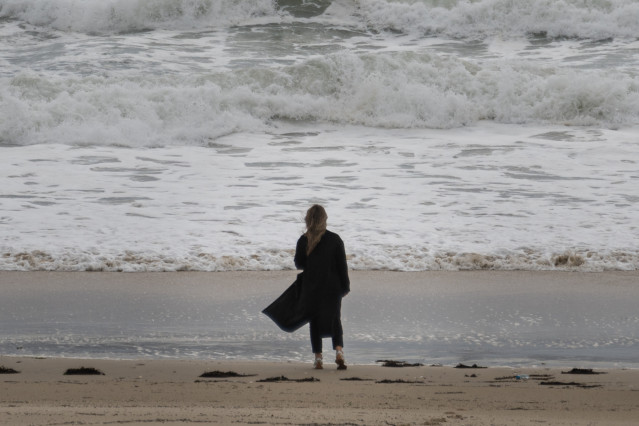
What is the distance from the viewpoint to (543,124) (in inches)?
625

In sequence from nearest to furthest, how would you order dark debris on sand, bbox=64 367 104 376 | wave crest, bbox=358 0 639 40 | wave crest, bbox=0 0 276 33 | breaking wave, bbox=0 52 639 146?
dark debris on sand, bbox=64 367 104 376 → breaking wave, bbox=0 52 639 146 → wave crest, bbox=358 0 639 40 → wave crest, bbox=0 0 276 33

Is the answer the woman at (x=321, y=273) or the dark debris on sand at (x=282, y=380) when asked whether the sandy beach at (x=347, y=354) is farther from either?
the woman at (x=321, y=273)

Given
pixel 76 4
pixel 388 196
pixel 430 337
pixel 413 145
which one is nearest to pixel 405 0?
pixel 76 4

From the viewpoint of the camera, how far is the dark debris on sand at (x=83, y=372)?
502 centimetres

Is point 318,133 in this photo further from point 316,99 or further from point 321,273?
point 321,273

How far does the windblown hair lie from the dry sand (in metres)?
0.74

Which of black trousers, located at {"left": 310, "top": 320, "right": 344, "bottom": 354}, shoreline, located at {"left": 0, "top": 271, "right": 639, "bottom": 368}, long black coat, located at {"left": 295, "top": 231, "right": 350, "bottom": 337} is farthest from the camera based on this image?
shoreline, located at {"left": 0, "top": 271, "right": 639, "bottom": 368}

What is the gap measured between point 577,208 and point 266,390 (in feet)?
19.8

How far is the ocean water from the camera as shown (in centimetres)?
857

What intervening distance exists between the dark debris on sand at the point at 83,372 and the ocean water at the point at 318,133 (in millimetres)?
2846

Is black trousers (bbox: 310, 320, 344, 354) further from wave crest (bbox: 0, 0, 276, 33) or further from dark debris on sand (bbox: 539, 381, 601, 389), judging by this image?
wave crest (bbox: 0, 0, 276, 33)

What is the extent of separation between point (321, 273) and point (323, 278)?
0.03 meters

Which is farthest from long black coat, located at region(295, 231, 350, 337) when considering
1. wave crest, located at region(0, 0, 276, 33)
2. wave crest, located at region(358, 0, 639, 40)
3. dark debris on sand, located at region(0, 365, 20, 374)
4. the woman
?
wave crest, located at region(0, 0, 276, 33)

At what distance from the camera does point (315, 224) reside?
5.57m
